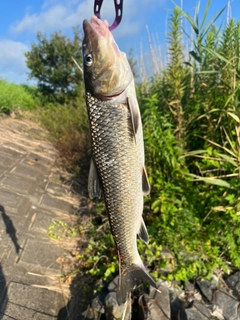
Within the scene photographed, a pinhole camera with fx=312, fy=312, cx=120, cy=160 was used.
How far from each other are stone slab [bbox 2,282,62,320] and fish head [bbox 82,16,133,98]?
2301 millimetres

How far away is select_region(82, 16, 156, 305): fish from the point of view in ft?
5.03

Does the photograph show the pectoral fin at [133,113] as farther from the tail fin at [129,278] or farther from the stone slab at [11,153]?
the stone slab at [11,153]

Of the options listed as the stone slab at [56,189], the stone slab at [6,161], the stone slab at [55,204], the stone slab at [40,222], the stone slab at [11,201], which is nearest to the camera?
the stone slab at [40,222]

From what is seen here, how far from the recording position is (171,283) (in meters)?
3.05

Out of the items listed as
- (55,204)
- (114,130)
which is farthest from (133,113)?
(55,204)

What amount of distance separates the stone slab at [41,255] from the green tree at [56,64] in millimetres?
10390

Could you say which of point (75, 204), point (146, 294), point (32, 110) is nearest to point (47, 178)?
point (75, 204)

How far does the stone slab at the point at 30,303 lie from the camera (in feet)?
9.39

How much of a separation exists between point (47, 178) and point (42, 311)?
3.23 metres

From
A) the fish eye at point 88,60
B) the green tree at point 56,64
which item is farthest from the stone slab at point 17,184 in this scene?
the green tree at point 56,64

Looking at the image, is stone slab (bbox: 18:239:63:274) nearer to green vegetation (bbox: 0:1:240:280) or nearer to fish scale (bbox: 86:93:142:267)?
green vegetation (bbox: 0:1:240:280)

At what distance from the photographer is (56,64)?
14.1 metres

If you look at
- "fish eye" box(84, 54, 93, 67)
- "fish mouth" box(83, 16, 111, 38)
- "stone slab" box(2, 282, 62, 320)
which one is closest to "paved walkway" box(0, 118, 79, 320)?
"stone slab" box(2, 282, 62, 320)

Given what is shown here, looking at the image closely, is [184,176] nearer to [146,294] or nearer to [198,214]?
[198,214]
